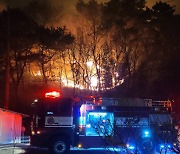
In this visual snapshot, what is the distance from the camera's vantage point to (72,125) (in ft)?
52.5

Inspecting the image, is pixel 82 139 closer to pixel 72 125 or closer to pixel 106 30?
pixel 72 125

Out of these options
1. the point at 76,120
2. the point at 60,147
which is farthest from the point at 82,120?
the point at 60,147

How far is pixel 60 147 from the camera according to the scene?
15828mm

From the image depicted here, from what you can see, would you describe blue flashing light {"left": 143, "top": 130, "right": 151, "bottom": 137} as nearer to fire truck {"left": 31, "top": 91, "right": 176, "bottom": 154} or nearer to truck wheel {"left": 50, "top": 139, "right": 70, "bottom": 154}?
fire truck {"left": 31, "top": 91, "right": 176, "bottom": 154}

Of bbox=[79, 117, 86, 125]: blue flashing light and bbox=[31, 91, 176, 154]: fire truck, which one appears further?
bbox=[79, 117, 86, 125]: blue flashing light

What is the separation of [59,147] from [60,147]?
0.14ft

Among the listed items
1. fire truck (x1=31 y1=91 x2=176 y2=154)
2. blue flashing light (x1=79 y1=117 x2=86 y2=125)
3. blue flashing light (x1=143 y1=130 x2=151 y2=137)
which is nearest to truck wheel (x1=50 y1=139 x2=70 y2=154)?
fire truck (x1=31 y1=91 x2=176 y2=154)

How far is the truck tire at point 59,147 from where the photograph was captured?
15758 mm

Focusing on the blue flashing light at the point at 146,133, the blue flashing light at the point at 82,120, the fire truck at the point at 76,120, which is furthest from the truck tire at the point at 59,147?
the blue flashing light at the point at 146,133

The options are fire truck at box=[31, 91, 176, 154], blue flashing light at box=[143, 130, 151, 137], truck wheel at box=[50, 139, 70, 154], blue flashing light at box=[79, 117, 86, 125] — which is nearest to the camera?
truck wheel at box=[50, 139, 70, 154]

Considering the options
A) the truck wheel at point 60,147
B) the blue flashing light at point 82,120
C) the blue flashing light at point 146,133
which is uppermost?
the blue flashing light at point 82,120

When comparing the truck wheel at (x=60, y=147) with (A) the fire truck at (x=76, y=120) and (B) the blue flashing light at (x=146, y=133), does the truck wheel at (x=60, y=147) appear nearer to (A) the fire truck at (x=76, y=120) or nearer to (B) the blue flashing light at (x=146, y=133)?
(A) the fire truck at (x=76, y=120)

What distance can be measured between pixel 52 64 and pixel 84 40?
152 inches

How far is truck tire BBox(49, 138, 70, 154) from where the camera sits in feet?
51.7
